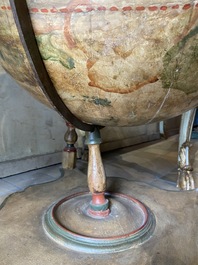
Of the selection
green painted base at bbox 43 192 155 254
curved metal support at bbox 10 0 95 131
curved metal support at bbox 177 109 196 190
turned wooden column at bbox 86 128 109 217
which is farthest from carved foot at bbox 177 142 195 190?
curved metal support at bbox 10 0 95 131

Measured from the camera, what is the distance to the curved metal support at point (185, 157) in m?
2.05

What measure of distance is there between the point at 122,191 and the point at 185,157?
49cm

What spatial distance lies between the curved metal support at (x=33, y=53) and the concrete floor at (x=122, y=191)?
630 millimetres

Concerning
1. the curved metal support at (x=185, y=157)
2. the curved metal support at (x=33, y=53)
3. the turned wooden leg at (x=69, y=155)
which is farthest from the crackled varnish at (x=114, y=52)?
the turned wooden leg at (x=69, y=155)

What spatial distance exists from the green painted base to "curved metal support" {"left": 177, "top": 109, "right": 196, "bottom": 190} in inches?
18.2

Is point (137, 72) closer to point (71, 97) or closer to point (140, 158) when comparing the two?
point (71, 97)

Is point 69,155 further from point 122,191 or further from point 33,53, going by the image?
point 33,53

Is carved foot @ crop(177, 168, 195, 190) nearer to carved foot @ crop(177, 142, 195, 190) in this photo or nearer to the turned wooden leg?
carved foot @ crop(177, 142, 195, 190)

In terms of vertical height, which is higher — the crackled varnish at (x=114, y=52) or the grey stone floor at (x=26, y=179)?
the crackled varnish at (x=114, y=52)

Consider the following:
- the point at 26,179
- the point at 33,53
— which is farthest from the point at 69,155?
the point at 33,53

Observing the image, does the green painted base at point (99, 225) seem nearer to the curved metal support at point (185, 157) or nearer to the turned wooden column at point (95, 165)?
the turned wooden column at point (95, 165)

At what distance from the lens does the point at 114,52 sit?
99 centimetres

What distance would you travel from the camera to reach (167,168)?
2602mm

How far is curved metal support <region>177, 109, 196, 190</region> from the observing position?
2049 mm
